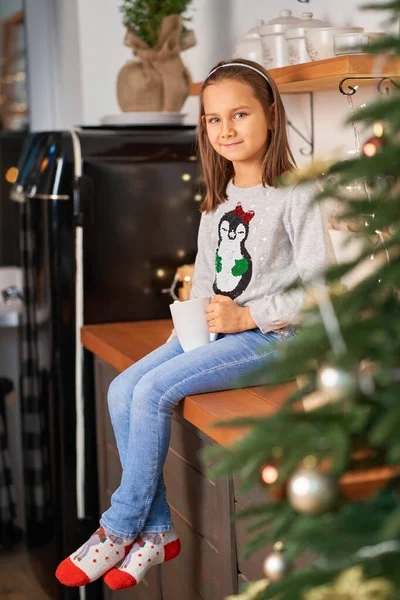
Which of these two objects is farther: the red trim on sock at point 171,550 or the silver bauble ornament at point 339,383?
the red trim on sock at point 171,550

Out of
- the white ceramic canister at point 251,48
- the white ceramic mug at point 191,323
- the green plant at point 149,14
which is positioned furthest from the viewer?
the green plant at point 149,14

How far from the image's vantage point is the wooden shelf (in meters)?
1.69

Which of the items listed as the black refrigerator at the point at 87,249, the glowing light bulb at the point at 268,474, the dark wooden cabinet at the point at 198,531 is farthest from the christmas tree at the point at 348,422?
the black refrigerator at the point at 87,249

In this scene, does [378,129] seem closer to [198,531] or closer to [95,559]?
[198,531]

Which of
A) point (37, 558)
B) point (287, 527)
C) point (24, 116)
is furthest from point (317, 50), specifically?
point (24, 116)

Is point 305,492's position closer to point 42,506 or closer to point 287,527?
point 287,527

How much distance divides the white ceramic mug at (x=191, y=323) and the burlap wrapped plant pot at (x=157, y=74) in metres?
1.03

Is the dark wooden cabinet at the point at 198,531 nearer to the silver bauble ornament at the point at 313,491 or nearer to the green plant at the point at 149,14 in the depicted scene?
the silver bauble ornament at the point at 313,491

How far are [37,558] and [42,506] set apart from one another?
0.68 feet

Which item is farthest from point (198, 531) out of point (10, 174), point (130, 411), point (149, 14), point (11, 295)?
point (10, 174)

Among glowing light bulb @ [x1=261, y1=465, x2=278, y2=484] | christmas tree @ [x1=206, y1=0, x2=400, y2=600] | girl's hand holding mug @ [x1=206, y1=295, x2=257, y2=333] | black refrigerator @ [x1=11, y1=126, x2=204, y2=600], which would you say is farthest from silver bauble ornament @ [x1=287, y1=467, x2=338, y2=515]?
black refrigerator @ [x1=11, y1=126, x2=204, y2=600]

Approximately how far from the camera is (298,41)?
2.00 metres

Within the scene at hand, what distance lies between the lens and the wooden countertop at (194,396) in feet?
5.08

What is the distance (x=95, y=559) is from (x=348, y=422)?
1.10 meters
